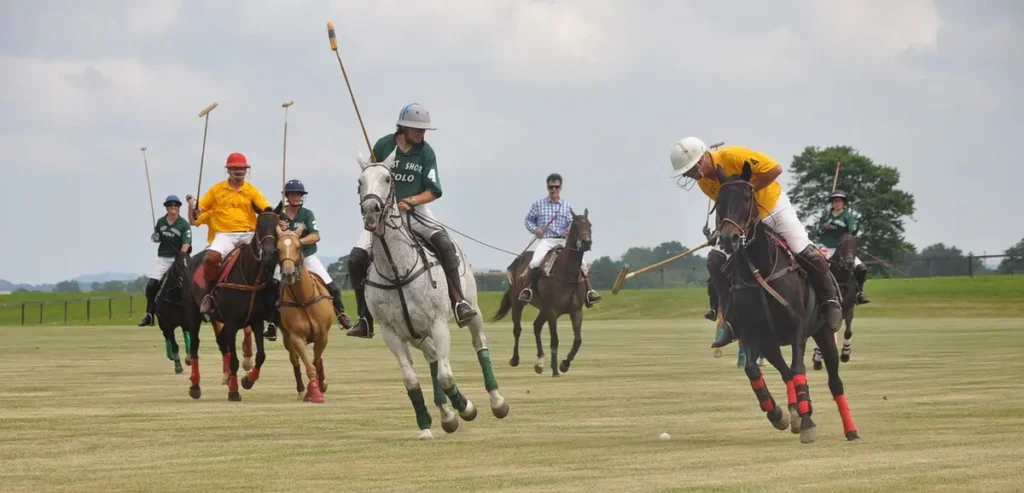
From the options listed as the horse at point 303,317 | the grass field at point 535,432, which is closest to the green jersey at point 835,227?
the grass field at point 535,432

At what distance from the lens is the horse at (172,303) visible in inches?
1040

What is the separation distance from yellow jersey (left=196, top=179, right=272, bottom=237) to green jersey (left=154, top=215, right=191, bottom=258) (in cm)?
635

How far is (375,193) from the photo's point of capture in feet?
46.7

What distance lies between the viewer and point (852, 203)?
122625mm

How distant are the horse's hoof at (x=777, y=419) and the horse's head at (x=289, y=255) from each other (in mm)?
6869

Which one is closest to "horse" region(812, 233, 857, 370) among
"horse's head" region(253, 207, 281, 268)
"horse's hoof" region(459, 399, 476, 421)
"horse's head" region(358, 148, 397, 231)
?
"horse's head" region(253, 207, 281, 268)

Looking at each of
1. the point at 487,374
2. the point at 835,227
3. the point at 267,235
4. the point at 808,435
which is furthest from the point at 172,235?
the point at 808,435

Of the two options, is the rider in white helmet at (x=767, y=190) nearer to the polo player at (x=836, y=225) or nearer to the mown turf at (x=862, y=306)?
the polo player at (x=836, y=225)

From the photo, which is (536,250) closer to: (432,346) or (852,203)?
(432,346)

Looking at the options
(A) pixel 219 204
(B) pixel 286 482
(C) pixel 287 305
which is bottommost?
(B) pixel 286 482

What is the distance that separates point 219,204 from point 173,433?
651cm

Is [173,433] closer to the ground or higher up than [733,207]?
closer to the ground

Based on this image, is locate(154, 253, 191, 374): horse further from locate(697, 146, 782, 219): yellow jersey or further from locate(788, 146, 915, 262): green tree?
locate(788, 146, 915, 262): green tree

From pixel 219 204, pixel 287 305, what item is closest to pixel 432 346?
pixel 287 305
